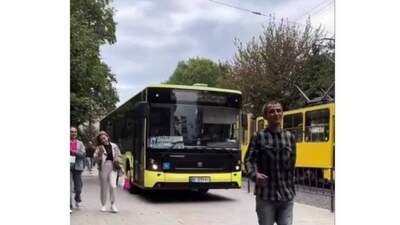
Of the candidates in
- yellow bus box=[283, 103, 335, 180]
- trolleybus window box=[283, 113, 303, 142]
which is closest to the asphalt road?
yellow bus box=[283, 103, 335, 180]

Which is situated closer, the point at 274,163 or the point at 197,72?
the point at 274,163

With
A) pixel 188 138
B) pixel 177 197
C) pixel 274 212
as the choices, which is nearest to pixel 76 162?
pixel 188 138

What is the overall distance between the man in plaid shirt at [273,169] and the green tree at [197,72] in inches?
463

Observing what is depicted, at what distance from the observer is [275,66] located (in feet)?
83.3

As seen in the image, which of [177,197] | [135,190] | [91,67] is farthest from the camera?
[91,67]

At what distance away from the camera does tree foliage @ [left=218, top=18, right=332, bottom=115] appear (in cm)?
2420

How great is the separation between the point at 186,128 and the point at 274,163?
722 cm

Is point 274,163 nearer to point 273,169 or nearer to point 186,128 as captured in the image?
point 273,169

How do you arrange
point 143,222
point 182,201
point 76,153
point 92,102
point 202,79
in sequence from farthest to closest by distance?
1. point 202,79
2. point 92,102
3. point 182,201
4. point 76,153
5. point 143,222

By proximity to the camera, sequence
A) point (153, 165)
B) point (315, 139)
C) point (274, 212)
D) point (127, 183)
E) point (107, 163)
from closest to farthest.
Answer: point (274, 212) → point (107, 163) → point (153, 165) → point (127, 183) → point (315, 139)
